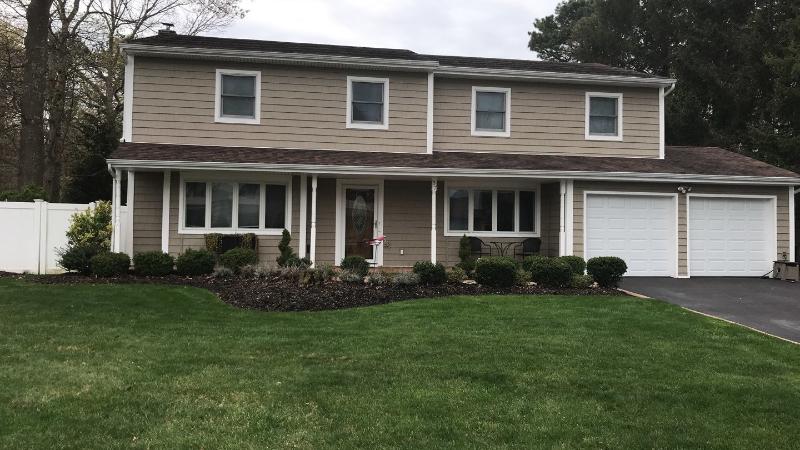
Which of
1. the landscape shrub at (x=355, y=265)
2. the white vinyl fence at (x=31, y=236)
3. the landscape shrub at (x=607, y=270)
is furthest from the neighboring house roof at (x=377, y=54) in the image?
the landscape shrub at (x=607, y=270)

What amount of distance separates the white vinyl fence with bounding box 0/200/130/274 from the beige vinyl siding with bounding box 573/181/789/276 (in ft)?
40.1

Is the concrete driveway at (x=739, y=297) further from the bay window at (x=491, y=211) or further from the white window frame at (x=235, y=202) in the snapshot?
the white window frame at (x=235, y=202)

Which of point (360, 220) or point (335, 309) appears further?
point (360, 220)

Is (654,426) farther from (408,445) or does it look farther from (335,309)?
(335,309)

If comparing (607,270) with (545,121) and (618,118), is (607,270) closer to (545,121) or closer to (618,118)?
(545,121)

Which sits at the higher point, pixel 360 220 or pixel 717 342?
pixel 360 220

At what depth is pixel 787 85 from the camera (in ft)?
69.2

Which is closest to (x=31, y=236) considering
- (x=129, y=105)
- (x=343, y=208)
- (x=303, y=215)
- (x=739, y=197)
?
(x=129, y=105)

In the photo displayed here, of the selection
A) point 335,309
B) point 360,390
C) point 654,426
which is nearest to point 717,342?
point 654,426

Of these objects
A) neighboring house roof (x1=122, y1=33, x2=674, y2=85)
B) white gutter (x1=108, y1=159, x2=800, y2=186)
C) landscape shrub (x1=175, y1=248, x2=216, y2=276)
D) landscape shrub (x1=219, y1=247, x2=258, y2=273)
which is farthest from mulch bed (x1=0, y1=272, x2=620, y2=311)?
neighboring house roof (x1=122, y1=33, x2=674, y2=85)

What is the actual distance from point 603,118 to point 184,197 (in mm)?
11410

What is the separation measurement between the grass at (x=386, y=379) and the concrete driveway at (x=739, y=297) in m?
0.92

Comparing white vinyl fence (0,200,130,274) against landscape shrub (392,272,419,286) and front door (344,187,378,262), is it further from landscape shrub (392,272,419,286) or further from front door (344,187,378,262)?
landscape shrub (392,272,419,286)

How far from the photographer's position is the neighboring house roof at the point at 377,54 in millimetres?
14016
